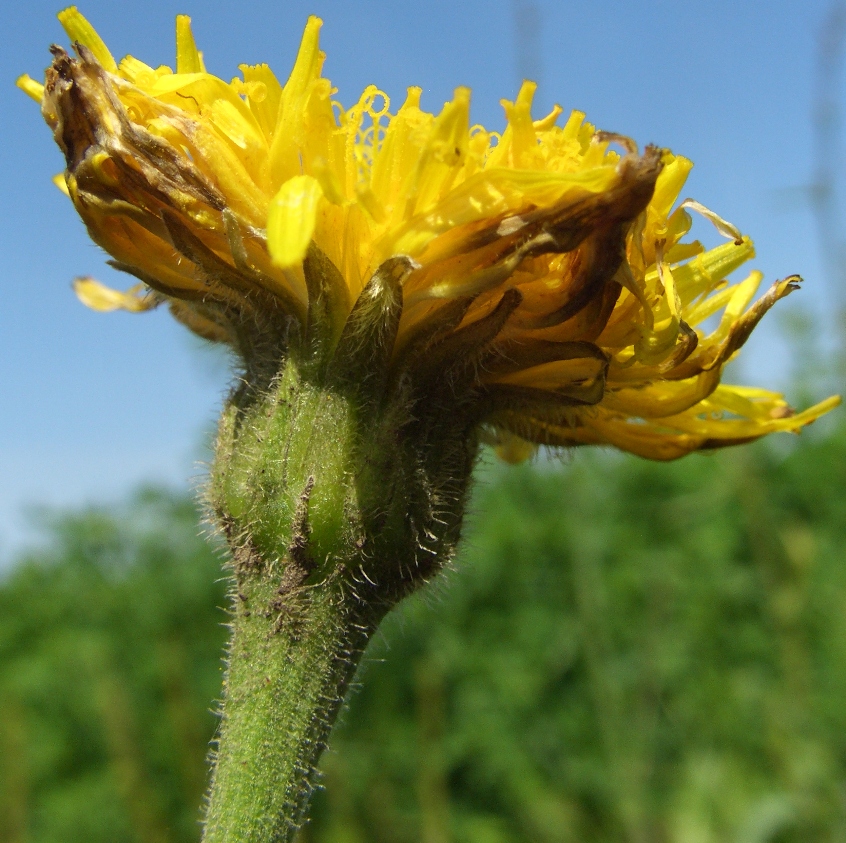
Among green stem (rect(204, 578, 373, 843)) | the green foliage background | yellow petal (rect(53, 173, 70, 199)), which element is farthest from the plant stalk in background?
the green foliage background

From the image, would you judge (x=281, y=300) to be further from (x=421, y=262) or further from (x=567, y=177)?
(x=567, y=177)

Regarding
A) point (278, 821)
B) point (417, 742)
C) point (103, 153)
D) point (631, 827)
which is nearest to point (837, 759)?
point (631, 827)

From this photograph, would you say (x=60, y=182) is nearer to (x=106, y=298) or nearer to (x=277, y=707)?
(x=106, y=298)

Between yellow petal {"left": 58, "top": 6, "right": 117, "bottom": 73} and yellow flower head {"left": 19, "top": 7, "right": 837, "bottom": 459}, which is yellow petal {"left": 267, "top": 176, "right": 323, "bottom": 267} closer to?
yellow flower head {"left": 19, "top": 7, "right": 837, "bottom": 459}


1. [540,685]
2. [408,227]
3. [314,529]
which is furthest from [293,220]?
[540,685]

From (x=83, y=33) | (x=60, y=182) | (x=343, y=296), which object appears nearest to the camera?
(x=343, y=296)

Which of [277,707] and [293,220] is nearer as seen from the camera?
[293,220]

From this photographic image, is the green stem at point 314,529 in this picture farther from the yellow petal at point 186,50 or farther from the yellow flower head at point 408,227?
the yellow petal at point 186,50
